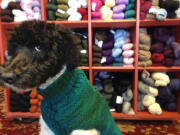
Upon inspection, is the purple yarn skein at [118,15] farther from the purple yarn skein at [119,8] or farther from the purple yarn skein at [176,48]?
the purple yarn skein at [176,48]

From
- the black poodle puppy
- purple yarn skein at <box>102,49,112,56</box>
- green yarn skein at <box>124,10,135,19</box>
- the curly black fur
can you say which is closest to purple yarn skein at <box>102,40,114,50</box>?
purple yarn skein at <box>102,49,112,56</box>

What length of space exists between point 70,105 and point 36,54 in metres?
0.22

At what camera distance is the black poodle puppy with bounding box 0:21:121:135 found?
0.57 m

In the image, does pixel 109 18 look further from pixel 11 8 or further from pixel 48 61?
pixel 48 61

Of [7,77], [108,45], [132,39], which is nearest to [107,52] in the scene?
[108,45]

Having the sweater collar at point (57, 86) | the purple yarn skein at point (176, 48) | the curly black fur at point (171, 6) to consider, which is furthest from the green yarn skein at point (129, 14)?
the sweater collar at point (57, 86)

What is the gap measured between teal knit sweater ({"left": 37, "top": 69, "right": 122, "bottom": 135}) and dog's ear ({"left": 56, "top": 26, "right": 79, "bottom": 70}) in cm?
5

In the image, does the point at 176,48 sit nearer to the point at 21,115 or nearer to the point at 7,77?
the point at 7,77

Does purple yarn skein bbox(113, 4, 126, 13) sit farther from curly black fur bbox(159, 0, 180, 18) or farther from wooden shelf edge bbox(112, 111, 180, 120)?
wooden shelf edge bbox(112, 111, 180, 120)

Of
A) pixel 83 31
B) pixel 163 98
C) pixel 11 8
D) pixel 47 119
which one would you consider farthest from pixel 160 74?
pixel 11 8

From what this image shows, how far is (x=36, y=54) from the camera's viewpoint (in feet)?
1.92

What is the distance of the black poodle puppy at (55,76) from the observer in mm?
566

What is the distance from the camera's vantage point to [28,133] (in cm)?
135

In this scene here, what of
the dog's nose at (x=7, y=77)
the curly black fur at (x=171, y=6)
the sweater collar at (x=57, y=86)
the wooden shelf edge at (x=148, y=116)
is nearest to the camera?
the dog's nose at (x=7, y=77)
